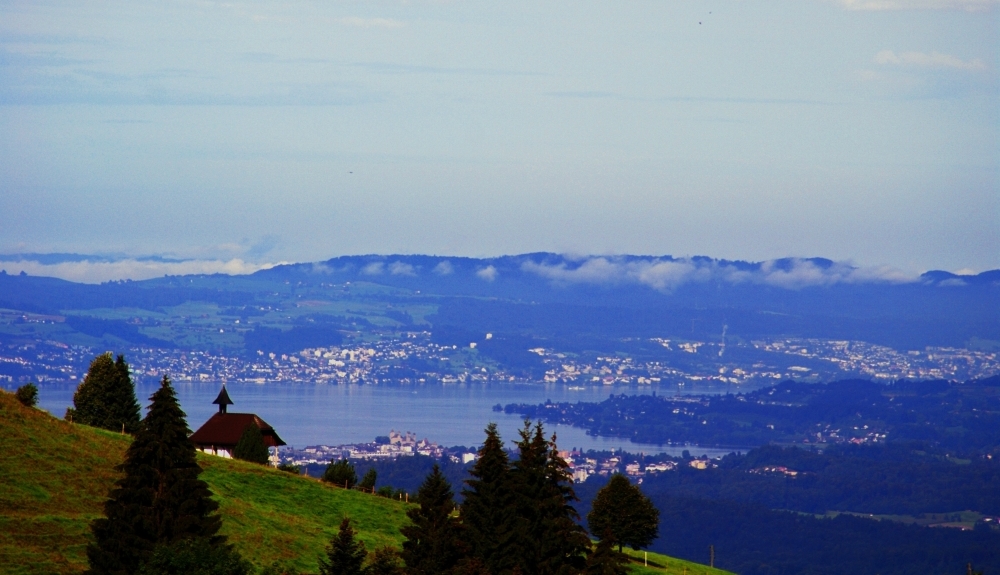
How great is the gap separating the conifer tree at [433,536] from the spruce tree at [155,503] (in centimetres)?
636

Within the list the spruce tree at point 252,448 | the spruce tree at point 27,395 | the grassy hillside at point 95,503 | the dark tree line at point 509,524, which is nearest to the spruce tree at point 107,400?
the spruce tree at point 252,448

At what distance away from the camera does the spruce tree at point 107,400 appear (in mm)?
72625

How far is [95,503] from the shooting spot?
52250mm

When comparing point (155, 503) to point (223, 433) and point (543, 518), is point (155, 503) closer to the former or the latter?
point (543, 518)

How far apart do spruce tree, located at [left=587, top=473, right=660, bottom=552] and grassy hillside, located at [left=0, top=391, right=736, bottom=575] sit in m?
2.98

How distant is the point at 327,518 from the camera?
62000mm

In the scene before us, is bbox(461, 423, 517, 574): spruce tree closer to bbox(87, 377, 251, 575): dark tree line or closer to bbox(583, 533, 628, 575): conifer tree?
bbox(583, 533, 628, 575): conifer tree

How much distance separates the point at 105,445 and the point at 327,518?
9760 mm

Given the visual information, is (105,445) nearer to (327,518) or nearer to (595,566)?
(327,518)

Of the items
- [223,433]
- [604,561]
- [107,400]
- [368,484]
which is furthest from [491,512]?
[223,433]

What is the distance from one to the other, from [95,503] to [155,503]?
12.1 metres

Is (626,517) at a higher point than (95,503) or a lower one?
lower

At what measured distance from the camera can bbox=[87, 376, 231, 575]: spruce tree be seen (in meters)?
40.5

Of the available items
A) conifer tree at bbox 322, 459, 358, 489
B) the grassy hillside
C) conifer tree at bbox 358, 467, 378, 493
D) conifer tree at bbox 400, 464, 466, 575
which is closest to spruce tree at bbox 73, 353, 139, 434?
the grassy hillside
